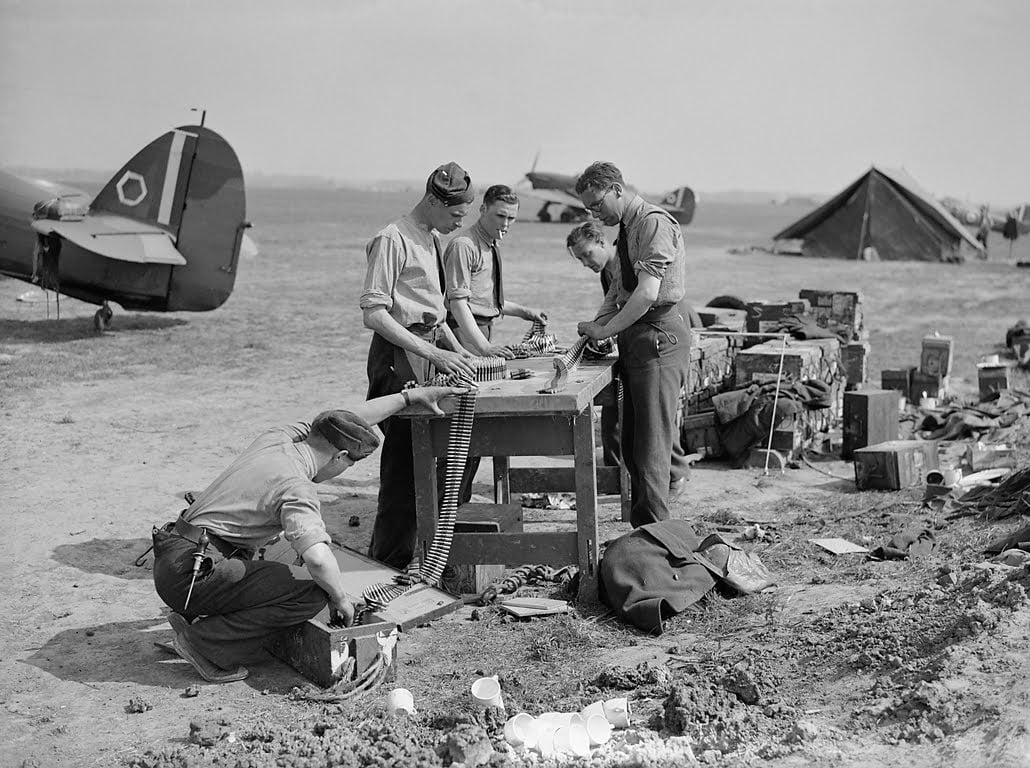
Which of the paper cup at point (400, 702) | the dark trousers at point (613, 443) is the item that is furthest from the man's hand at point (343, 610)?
the dark trousers at point (613, 443)

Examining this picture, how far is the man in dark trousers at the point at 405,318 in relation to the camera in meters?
5.61

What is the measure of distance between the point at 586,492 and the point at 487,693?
159 centimetres

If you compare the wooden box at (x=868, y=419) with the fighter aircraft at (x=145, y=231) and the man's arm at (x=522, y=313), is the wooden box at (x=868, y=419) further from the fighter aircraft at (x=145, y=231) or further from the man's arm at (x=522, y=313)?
the fighter aircraft at (x=145, y=231)

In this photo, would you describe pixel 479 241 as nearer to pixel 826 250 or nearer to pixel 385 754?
pixel 385 754

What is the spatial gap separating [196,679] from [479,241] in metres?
3.29

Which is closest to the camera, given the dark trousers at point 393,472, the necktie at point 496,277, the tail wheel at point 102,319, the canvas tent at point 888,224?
the dark trousers at point 393,472

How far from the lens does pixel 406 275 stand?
577cm

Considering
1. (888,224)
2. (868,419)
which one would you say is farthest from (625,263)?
(888,224)

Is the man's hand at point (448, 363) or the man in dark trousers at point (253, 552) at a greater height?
the man's hand at point (448, 363)

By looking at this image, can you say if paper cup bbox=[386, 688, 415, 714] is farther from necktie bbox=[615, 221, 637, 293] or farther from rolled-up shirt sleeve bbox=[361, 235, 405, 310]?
necktie bbox=[615, 221, 637, 293]

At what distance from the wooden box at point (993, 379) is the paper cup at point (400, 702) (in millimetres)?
8325

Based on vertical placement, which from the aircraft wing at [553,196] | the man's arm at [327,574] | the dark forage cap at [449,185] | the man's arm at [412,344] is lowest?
the man's arm at [327,574]

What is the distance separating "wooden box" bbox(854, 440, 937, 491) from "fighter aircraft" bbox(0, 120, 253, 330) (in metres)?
10.9

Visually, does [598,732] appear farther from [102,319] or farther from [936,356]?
[102,319]
